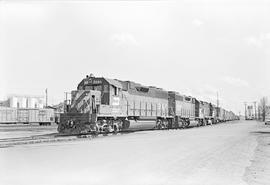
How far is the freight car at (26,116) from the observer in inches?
1700

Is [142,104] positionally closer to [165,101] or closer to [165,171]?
[165,101]

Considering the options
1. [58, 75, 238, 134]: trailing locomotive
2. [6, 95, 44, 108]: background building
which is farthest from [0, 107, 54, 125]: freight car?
[58, 75, 238, 134]: trailing locomotive

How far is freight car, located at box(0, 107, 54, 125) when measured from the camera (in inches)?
1700

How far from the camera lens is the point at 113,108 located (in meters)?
19.6

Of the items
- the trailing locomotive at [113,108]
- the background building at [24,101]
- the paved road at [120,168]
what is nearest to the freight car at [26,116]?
the background building at [24,101]

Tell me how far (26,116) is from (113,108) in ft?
93.0

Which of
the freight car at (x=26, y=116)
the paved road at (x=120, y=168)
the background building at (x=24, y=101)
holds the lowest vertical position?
the paved road at (x=120, y=168)

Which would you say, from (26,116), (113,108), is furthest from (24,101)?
(113,108)

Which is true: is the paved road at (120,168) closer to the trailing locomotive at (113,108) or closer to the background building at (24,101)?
the trailing locomotive at (113,108)

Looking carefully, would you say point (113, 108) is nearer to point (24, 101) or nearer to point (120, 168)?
point (120, 168)

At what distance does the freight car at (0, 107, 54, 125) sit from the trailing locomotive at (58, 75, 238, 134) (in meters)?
21.5

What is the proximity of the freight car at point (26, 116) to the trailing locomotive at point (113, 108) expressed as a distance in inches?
846

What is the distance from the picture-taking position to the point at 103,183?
20.2 ft

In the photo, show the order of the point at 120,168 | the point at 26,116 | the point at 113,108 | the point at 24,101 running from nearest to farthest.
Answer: the point at 120,168 → the point at 113,108 → the point at 26,116 → the point at 24,101
